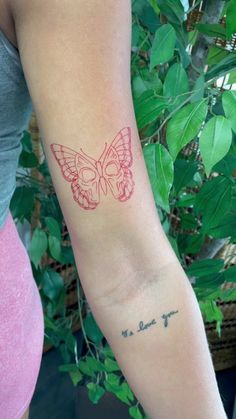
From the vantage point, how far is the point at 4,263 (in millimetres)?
503

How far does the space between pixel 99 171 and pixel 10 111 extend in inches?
4.0

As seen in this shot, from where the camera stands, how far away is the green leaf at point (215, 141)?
0.43 m

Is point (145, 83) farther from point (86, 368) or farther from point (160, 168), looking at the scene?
point (86, 368)

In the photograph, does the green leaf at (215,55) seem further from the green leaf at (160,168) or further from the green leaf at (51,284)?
the green leaf at (51,284)

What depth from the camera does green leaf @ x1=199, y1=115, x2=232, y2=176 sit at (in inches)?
16.9

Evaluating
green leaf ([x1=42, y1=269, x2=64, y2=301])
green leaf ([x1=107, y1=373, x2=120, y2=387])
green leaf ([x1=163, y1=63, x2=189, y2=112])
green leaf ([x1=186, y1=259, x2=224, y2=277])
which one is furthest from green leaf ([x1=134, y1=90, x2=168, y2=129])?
green leaf ([x1=107, y1=373, x2=120, y2=387])

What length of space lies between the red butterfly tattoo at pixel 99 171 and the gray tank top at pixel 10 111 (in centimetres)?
6

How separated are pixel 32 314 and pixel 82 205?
0.25 meters

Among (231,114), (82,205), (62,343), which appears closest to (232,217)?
(231,114)

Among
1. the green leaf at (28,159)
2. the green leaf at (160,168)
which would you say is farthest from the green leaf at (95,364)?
the green leaf at (160,168)

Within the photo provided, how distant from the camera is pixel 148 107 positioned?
0.50 m

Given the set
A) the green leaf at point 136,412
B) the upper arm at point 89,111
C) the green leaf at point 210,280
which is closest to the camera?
the upper arm at point 89,111

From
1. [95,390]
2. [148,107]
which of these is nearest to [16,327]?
[148,107]

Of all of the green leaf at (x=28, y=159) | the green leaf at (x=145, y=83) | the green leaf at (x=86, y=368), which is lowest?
the green leaf at (x=86, y=368)
